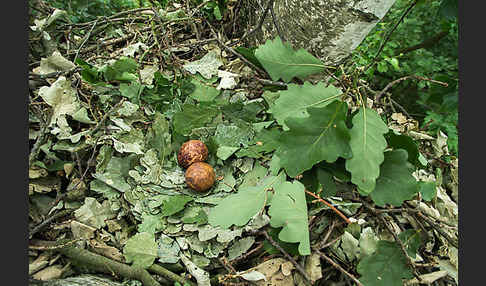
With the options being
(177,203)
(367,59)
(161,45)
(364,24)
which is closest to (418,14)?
(367,59)

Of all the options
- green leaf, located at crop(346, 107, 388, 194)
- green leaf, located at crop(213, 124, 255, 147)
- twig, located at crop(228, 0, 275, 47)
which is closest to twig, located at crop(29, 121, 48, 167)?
green leaf, located at crop(213, 124, 255, 147)

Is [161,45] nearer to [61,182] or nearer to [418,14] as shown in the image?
[61,182]

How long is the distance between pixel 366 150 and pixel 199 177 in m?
0.46

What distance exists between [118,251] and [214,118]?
18.9 inches

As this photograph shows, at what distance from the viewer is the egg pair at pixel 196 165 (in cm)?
99

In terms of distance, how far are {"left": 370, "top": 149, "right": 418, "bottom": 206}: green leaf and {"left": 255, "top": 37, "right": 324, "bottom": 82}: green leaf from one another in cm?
32

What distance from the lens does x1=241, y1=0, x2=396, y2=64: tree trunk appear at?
95cm

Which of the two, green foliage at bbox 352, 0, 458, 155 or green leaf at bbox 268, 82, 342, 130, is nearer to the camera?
green leaf at bbox 268, 82, 342, 130

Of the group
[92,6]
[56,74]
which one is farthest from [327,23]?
[92,6]

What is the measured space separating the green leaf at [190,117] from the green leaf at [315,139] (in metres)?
0.36

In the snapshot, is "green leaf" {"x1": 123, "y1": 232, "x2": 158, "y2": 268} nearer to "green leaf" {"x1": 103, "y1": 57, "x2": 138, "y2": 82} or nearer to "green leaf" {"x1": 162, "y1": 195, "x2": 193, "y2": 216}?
"green leaf" {"x1": 162, "y1": 195, "x2": 193, "y2": 216}

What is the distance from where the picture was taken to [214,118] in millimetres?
1125

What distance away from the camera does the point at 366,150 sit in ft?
A: 2.47

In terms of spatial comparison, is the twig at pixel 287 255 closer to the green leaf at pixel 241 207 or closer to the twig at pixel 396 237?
the green leaf at pixel 241 207
